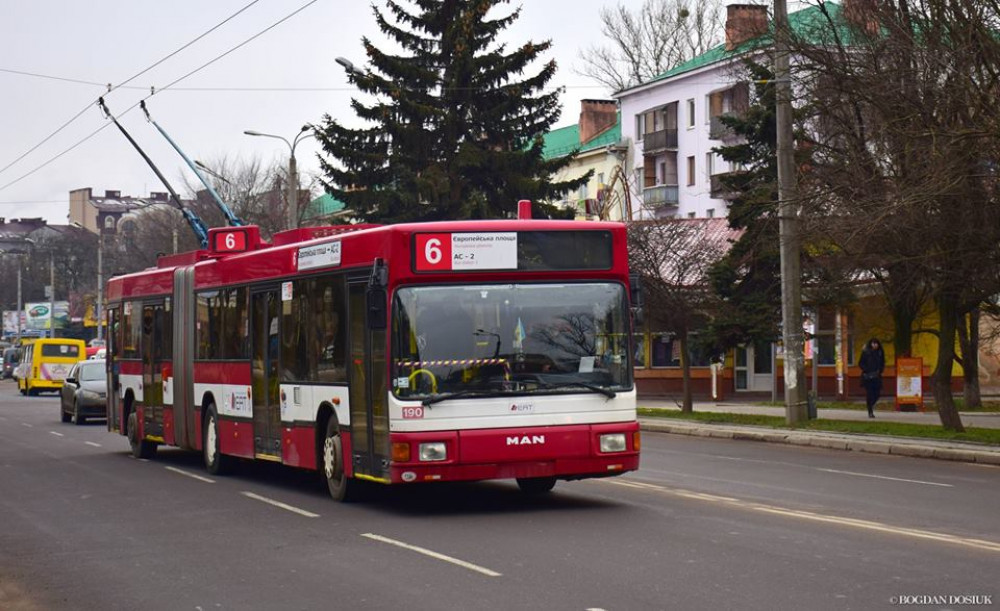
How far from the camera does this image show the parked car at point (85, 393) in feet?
122

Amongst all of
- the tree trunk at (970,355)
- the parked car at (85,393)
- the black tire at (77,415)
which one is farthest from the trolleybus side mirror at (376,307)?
the black tire at (77,415)

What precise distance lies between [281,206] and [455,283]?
200ft

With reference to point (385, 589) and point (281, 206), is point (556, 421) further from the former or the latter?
point (281, 206)

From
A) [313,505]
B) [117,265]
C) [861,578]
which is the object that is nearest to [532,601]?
[861,578]

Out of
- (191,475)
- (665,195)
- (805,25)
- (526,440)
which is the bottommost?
(191,475)

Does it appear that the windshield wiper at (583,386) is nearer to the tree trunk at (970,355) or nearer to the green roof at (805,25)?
the green roof at (805,25)

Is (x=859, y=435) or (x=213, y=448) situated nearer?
(x=213, y=448)

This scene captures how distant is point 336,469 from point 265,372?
274 cm

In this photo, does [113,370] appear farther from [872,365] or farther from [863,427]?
[872,365]

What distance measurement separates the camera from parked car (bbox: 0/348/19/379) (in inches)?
3890

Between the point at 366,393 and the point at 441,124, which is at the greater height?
the point at 441,124

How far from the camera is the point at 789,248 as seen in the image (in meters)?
28.9

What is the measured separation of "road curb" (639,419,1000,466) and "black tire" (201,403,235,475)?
10170 mm

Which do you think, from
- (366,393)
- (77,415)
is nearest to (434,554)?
(366,393)
